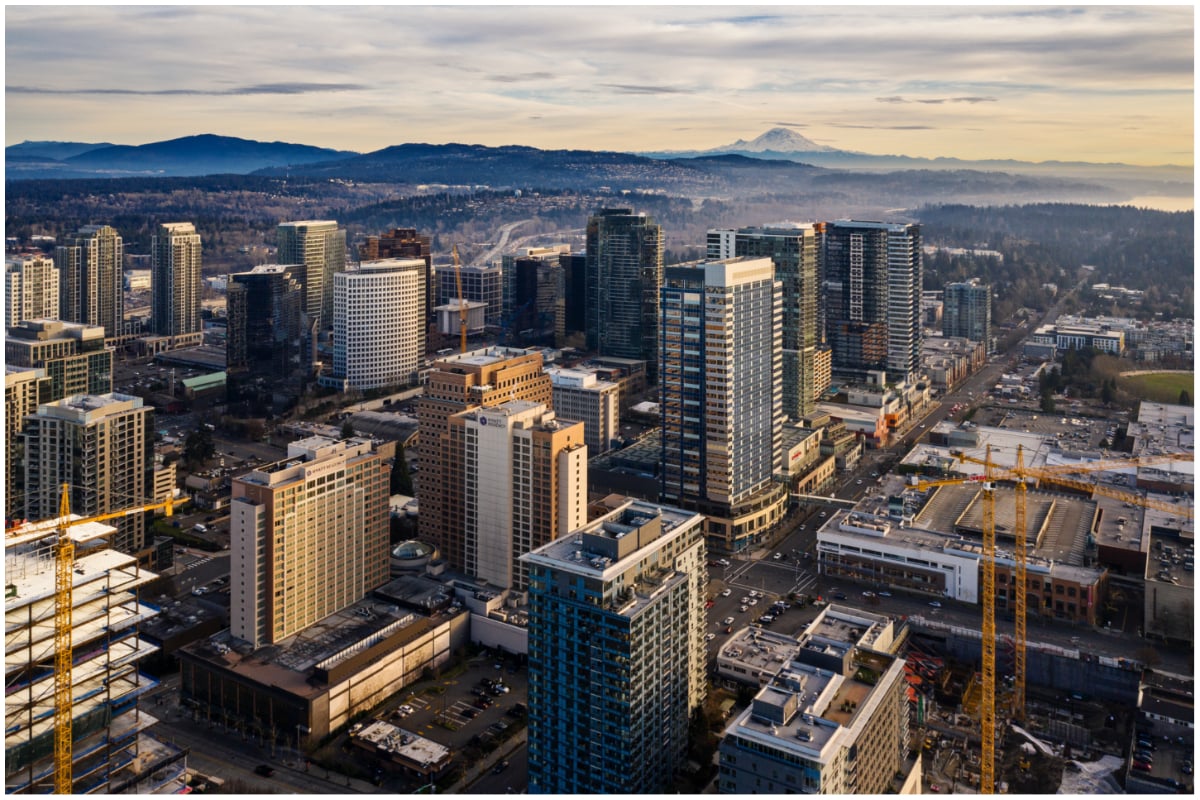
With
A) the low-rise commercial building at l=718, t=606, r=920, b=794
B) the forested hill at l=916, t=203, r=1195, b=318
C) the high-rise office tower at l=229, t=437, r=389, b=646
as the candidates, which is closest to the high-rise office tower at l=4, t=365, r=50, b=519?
the high-rise office tower at l=229, t=437, r=389, b=646

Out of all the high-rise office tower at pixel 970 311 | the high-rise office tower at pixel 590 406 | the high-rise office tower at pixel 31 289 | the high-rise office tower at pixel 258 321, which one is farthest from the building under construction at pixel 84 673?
the high-rise office tower at pixel 970 311

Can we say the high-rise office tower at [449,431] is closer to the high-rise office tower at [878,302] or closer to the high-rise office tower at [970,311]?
the high-rise office tower at [878,302]

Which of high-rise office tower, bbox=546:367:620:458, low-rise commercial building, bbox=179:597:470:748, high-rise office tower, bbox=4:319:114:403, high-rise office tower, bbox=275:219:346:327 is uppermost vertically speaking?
high-rise office tower, bbox=275:219:346:327

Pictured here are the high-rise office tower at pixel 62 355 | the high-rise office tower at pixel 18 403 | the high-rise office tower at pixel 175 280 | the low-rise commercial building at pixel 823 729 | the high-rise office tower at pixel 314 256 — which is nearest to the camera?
the low-rise commercial building at pixel 823 729

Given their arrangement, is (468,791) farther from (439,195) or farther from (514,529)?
(439,195)

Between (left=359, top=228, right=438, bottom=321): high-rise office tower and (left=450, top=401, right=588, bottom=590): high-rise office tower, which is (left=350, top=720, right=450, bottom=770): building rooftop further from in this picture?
(left=359, top=228, right=438, bottom=321): high-rise office tower

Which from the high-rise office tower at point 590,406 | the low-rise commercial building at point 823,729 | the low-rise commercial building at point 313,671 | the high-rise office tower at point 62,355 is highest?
the high-rise office tower at point 62,355
